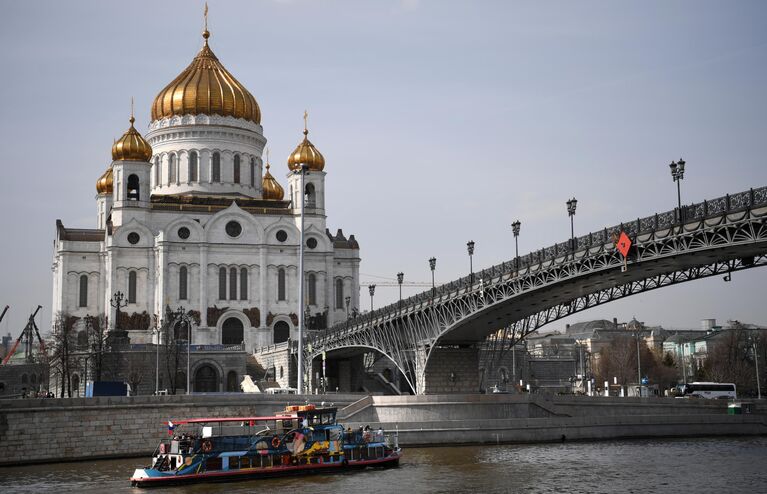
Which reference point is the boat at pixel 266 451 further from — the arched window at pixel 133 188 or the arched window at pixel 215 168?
the arched window at pixel 215 168

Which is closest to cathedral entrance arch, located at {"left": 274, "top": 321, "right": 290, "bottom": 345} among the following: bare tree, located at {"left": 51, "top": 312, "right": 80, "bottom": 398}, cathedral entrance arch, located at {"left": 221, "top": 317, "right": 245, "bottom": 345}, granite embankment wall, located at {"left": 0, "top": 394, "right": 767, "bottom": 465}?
cathedral entrance arch, located at {"left": 221, "top": 317, "right": 245, "bottom": 345}

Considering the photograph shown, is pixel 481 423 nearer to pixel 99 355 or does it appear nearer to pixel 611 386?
pixel 99 355

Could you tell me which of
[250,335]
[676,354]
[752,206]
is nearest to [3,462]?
[752,206]

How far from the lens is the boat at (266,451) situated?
3841 centimetres

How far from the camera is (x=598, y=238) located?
47.3 meters

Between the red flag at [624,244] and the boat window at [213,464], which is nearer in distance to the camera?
the boat window at [213,464]

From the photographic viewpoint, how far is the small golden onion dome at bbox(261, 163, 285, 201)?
10654 cm

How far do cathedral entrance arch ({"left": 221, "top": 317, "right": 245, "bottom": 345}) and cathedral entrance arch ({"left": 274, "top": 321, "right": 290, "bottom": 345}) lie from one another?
2.84m

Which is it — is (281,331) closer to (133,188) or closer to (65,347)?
(133,188)

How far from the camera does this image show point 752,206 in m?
39.2

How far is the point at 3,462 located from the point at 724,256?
3012 centimetres

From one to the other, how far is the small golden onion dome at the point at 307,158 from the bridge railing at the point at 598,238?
3282 centimetres

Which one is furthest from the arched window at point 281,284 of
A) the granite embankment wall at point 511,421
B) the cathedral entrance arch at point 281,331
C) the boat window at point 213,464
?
the boat window at point 213,464

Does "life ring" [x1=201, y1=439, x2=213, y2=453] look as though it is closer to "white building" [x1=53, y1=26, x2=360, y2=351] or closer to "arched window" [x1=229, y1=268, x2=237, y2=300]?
"white building" [x1=53, y1=26, x2=360, y2=351]
